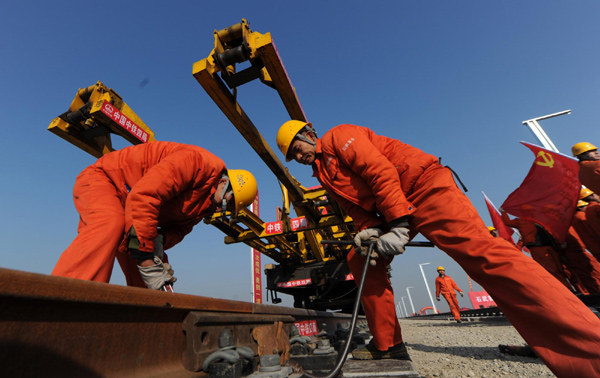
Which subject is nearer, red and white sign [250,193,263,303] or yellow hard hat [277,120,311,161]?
yellow hard hat [277,120,311,161]

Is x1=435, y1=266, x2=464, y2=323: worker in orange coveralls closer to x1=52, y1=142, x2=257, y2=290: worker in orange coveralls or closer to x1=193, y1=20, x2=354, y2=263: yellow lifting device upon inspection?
x1=193, y1=20, x2=354, y2=263: yellow lifting device

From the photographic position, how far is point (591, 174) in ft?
14.0

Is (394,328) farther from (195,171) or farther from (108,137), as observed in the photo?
(108,137)

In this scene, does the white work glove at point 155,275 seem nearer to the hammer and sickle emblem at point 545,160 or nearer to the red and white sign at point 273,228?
the red and white sign at point 273,228

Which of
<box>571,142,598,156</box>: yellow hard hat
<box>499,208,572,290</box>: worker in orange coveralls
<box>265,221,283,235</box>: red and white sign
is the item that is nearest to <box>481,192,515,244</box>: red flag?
<box>499,208,572,290</box>: worker in orange coveralls

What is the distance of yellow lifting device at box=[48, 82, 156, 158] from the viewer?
11.5ft

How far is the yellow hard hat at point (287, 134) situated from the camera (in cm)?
268

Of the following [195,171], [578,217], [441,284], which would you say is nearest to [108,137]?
[195,171]

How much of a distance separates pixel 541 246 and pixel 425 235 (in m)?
6.22

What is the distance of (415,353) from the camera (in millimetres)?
3457

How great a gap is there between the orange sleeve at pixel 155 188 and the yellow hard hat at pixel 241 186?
1.62ft

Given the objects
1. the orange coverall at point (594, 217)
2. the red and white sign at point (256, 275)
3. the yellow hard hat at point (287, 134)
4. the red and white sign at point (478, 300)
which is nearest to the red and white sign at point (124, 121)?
the yellow hard hat at point (287, 134)

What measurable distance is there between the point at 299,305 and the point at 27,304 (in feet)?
26.1

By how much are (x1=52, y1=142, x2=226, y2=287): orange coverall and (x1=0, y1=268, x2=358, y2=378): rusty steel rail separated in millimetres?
1044
